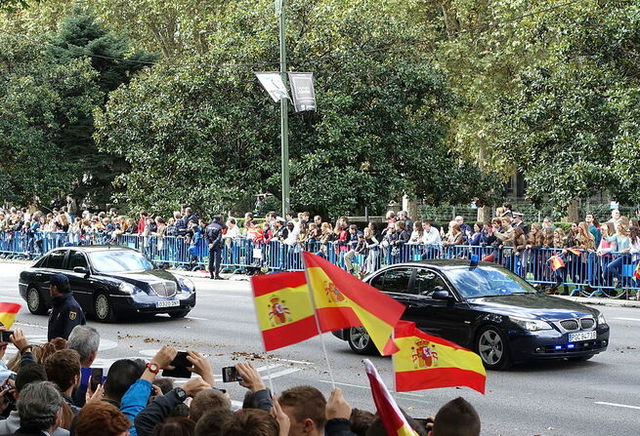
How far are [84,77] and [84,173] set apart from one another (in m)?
4.67

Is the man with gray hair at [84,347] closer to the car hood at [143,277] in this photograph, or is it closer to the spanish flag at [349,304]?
the spanish flag at [349,304]

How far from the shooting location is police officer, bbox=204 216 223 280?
97.5 feet

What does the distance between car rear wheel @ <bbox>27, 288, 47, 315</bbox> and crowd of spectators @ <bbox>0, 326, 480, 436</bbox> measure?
44.3 ft

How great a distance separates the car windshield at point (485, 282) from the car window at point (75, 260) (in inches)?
337

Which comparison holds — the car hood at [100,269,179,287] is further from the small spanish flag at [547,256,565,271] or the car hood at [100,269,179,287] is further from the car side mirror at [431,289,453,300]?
the small spanish flag at [547,256,565,271]

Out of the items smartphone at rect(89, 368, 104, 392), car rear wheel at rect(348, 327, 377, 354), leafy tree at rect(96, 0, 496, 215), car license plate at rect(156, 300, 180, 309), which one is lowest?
car rear wheel at rect(348, 327, 377, 354)

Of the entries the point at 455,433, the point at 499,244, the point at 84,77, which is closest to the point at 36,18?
the point at 84,77

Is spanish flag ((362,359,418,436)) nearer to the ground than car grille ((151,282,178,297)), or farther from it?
farther from it

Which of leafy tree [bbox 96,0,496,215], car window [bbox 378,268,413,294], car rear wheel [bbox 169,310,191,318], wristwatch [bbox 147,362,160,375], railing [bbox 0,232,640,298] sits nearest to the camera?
wristwatch [bbox 147,362,160,375]

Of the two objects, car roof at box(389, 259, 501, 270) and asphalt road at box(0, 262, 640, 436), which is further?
car roof at box(389, 259, 501, 270)

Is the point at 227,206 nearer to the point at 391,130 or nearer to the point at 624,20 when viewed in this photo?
the point at 391,130

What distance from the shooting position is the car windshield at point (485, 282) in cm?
1441

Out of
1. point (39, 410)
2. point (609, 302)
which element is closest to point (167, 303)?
point (609, 302)

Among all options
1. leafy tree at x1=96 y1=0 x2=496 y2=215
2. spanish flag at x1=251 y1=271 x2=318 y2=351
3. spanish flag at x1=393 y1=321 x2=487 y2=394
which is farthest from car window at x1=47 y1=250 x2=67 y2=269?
spanish flag at x1=393 y1=321 x2=487 y2=394
